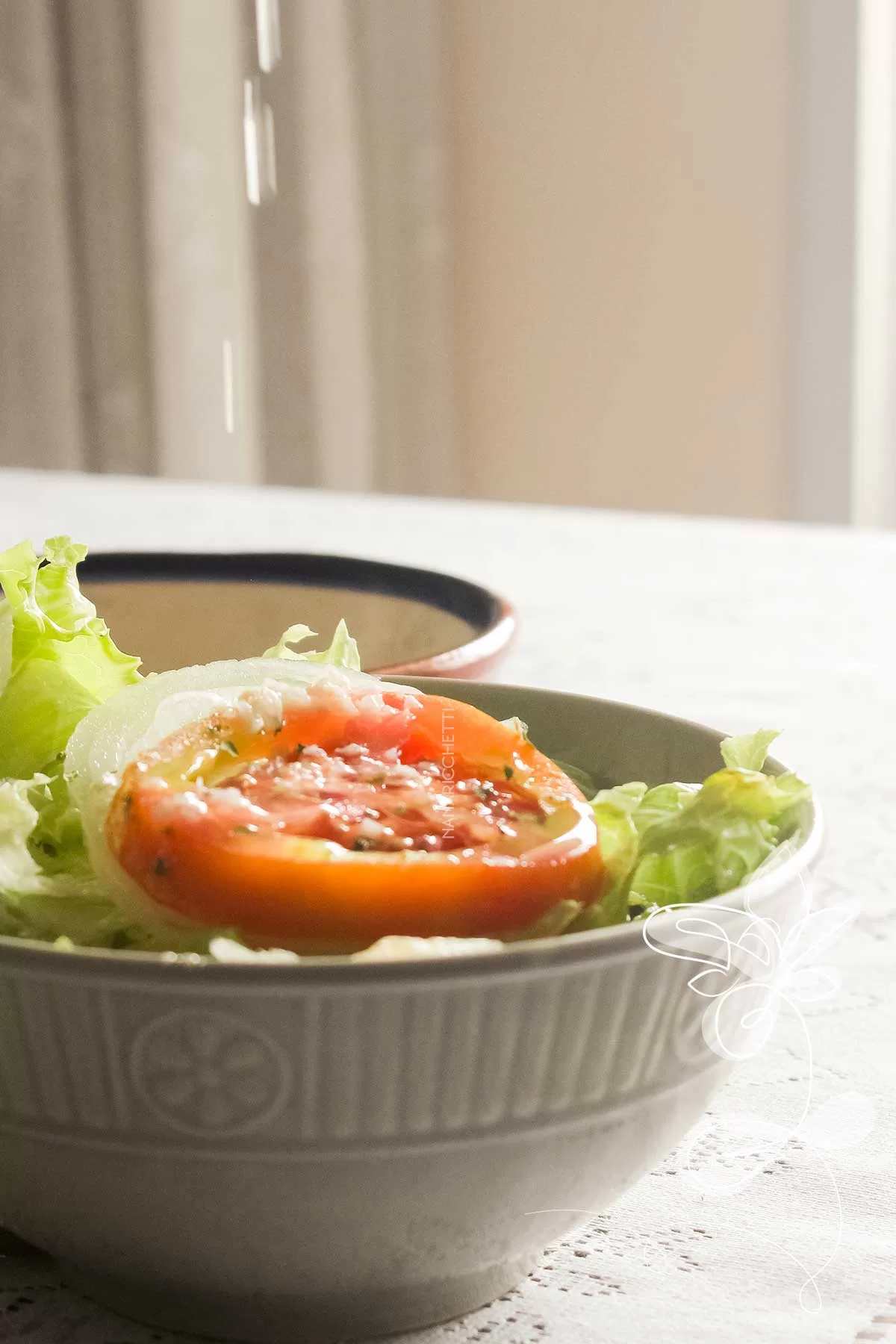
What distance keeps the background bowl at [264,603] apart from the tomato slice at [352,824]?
37cm

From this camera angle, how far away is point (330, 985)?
36 centimetres

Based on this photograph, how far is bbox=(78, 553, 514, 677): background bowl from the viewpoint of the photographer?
88cm

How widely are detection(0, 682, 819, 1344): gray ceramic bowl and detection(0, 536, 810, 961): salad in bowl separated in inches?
0.8

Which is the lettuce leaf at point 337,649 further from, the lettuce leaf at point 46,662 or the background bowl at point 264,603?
the background bowl at point 264,603

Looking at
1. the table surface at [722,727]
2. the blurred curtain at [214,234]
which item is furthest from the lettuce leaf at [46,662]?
the blurred curtain at [214,234]

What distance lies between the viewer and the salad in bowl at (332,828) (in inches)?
15.8

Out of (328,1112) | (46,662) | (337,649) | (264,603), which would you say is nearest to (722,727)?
(264,603)

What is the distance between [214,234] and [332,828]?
3225 mm

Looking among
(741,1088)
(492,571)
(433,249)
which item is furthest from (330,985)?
(433,249)

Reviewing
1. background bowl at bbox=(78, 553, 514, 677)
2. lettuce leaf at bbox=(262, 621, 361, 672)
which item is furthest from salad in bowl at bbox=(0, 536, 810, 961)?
background bowl at bbox=(78, 553, 514, 677)

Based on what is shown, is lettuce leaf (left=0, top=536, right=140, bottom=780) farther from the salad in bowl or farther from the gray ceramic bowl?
the gray ceramic bowl

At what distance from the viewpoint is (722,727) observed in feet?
→ 3.39

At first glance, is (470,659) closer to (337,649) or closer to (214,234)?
(337,649)

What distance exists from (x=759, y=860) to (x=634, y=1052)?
7 cm
